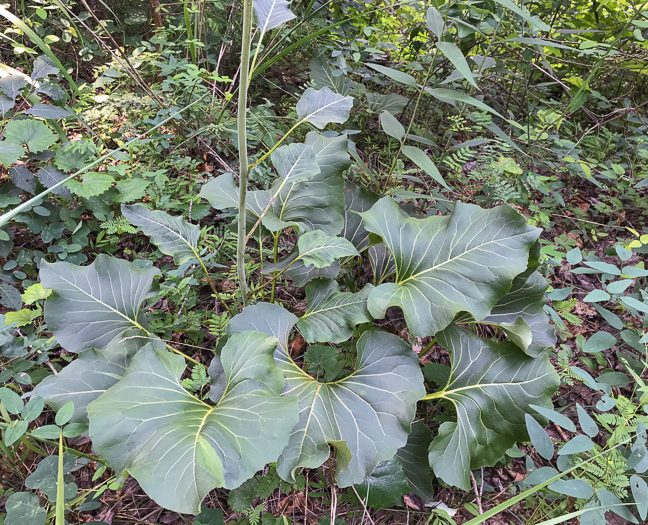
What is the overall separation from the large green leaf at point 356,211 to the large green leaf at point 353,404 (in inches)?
21.5

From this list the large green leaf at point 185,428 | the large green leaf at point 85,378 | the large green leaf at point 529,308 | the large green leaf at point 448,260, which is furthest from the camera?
the large green leaf at point 529,308

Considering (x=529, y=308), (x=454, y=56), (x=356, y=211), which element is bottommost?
(x=529, y=308)

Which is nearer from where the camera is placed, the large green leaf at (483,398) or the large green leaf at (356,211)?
the large green leaf at (483,398)

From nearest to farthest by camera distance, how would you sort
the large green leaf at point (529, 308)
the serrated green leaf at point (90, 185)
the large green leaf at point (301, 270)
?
the large green leaf at point (529, 308)
the large green leaf at point (301, 270)
the serrated green leaf at point (90, 185)

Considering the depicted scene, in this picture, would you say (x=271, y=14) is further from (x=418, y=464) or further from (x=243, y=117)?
(x=418, y=464)

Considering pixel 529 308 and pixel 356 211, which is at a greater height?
pixel 356 211

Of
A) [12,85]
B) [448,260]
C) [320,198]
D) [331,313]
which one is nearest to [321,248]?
[331,313]

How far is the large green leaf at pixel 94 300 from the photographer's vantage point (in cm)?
129

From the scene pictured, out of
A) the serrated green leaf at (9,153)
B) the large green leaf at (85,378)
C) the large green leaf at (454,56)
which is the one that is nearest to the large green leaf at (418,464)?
the large green leaf at (85,378)

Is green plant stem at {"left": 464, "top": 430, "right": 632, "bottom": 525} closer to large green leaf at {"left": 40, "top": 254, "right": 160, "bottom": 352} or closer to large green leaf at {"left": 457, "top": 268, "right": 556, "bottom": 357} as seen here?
large green leaf at {"left": 457, "top": 268, "right": 556, "bottom": 357}

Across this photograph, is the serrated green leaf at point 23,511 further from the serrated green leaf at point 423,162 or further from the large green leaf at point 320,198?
the serrated green leaf at point 423,162

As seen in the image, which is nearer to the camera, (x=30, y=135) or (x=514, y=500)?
(x=514, y=500)

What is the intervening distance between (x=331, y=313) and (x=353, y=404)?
31cm

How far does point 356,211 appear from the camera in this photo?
171 centimetres
